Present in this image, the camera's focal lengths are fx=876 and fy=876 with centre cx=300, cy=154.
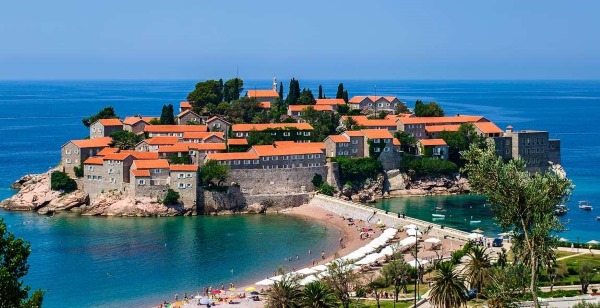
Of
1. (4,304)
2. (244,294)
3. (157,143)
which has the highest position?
(157,143)

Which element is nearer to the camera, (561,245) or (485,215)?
(561,245)

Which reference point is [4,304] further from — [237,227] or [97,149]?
[97,149]

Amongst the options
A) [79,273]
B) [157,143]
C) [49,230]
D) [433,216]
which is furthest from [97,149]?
[433,216]

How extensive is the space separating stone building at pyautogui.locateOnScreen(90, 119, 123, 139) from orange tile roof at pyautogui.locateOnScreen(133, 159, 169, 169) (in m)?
13.7

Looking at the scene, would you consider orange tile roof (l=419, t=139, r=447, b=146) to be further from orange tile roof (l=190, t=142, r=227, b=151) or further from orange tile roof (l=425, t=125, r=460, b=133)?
orange tile roof (l=190, t=142, r=227, b=151)

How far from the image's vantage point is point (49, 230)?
72.6 metres

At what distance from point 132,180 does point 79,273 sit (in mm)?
19601

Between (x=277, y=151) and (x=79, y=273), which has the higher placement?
(x=277, y=151)

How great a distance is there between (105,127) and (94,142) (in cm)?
514

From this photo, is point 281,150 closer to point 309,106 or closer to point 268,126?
point 268,126

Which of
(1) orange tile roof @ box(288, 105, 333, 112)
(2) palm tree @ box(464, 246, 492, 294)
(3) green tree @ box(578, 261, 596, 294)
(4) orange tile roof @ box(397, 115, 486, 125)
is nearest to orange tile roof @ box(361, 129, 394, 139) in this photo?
(4) orange tile roof @ box(397, 115, 486, 125)

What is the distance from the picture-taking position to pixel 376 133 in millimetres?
89250

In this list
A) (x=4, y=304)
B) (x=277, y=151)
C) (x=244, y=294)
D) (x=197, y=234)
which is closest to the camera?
(x=4, y=304)

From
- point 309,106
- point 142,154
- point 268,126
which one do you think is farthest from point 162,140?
point 309,106
